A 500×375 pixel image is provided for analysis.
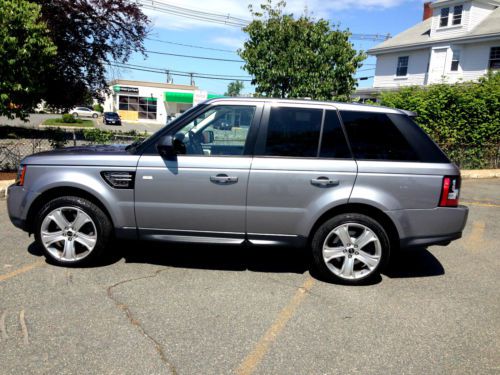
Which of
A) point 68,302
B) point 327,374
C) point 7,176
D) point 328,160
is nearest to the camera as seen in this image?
point 327,374

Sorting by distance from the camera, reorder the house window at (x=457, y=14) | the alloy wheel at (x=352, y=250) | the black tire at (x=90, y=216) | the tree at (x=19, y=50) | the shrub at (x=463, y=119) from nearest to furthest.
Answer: the alloy wheel at (x=352, y=250) → the black tire at (x=90, y=216) → the tree at (x=19, y=50) → the shrub at (x=463, y=119) → the house window at (x=457, y=14)

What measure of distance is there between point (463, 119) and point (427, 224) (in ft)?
35.4

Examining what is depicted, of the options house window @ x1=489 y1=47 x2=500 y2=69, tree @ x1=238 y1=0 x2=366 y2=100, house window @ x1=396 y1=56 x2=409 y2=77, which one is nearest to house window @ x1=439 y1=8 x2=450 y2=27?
house window @ x1=396 y1=56 x2=409 y2=77

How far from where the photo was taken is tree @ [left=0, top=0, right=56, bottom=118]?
823 centimetres

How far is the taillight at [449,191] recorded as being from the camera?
13.7 feet

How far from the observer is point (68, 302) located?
146 inches

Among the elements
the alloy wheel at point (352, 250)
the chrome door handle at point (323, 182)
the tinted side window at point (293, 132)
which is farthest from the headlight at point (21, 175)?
the alloy wheel at point (352, 250)

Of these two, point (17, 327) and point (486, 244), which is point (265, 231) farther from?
point (486, 244)

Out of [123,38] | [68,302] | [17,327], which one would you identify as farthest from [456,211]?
[123,38]

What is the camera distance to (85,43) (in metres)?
18.1

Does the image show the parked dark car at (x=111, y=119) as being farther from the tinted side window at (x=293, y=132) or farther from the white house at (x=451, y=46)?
the tinted side window at (x=293, y=132)

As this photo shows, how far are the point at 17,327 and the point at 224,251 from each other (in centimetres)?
250

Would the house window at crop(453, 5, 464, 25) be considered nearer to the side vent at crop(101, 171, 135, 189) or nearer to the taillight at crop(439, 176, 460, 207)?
the taillight at crop(439, 176, 460, 207)

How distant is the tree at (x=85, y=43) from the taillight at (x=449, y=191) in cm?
1622
